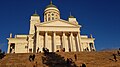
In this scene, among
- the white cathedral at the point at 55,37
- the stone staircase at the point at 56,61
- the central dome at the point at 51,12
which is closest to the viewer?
the stone staircase at the point at 56,61

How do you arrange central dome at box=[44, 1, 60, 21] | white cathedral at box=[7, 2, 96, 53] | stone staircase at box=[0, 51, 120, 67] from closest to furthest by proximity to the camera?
1. stone staircase at box=[0, 51, 120, 67]
2. white cathedral at box=[7, 2, 96, 53]
3. central dome at box=[44, 1, 60, 21]

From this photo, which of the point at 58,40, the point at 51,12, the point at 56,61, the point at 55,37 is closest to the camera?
the point at 56,61

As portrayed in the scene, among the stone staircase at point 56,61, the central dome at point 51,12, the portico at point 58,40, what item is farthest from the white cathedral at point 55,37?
the stone staircase at point 56,61

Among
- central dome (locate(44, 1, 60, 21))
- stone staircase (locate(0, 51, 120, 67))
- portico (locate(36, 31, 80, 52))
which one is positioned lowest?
stone staircase (locate(0, 51, 120, 67))

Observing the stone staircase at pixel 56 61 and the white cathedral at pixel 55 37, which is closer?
the stone staircase at pixel 56 61

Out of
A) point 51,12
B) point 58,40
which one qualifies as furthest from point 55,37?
point 51,12

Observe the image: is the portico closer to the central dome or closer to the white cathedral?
the white cathedral

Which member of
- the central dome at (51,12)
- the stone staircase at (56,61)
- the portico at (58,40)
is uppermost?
the central dome at (51,12)

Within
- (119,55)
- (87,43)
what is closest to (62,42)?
(87,43)

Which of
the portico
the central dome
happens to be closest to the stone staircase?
the portico

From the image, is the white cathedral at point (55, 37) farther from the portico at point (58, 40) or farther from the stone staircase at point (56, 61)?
the stone staircase at point (56, 61)

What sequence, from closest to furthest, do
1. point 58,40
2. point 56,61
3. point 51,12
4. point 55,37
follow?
point 56,61
point 55,37
point 58,40
point 51,12

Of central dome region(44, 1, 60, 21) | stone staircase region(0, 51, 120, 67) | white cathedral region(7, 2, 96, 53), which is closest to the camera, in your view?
stone staircase region(0, 51, 120, 67)

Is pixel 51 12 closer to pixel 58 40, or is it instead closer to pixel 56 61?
pixel 58 40
